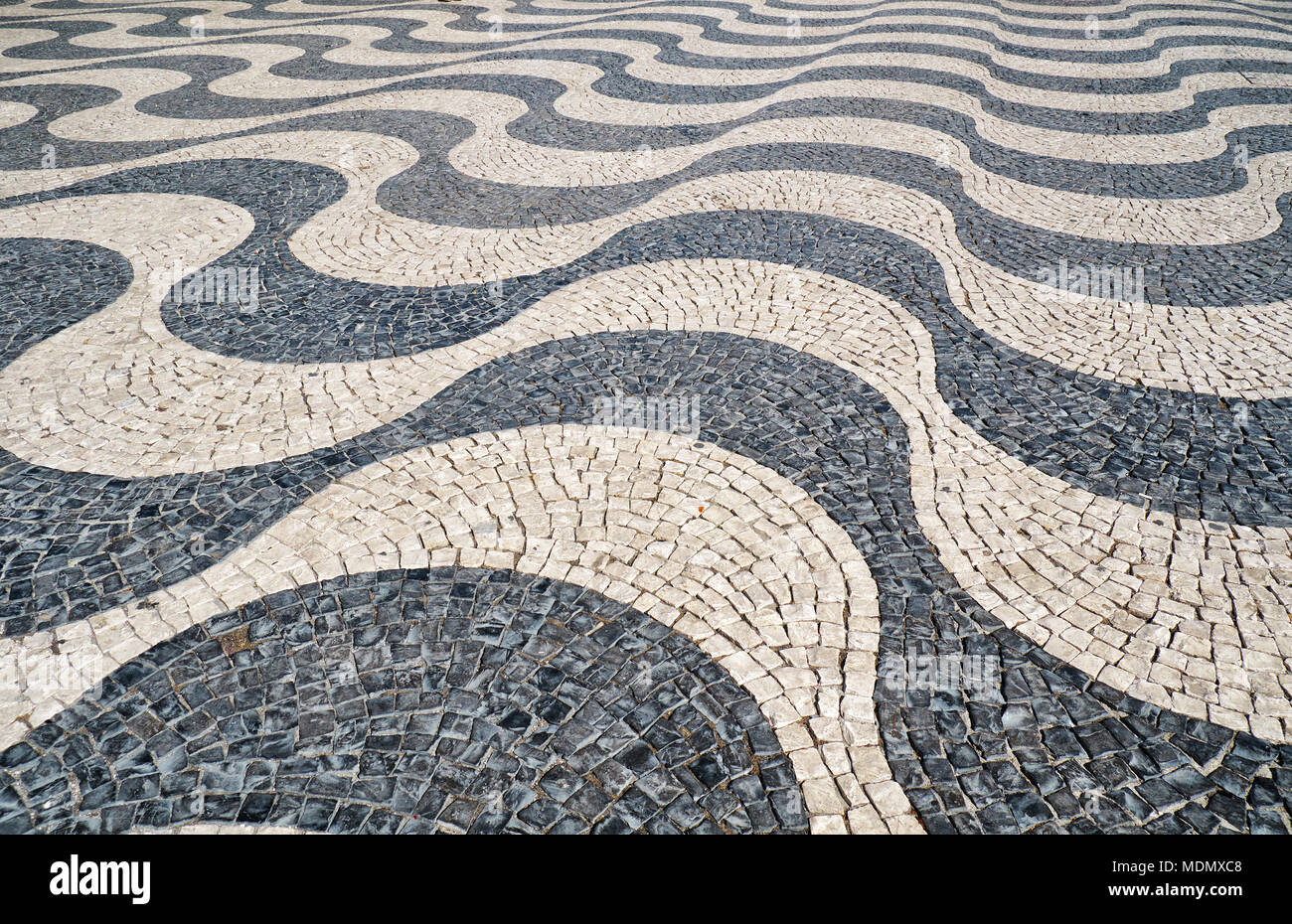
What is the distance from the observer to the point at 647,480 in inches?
204

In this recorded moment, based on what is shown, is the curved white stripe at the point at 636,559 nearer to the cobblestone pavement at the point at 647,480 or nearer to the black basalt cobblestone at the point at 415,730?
the cobblestone pavement at the point at 647,480

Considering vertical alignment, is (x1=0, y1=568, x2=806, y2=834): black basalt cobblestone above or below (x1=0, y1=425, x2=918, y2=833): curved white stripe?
below

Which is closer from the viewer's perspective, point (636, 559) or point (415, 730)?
point (415, 730)

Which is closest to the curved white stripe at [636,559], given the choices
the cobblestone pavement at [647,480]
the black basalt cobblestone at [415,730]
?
the cobblestone pavement at [647,480]

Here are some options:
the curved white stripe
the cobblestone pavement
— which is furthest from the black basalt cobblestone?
the curved white stripe

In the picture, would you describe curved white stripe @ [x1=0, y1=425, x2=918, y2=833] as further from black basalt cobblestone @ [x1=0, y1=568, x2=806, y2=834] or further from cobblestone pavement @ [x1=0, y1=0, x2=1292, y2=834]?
black basalt cobblestone @ [x1=0, y1=568, x2=806, y2=834]

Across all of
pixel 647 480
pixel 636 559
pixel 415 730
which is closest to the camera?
pixel 415 730

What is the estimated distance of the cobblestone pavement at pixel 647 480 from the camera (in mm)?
3613

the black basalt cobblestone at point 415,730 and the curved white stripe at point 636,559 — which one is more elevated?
the curved white stripe at point 636,559

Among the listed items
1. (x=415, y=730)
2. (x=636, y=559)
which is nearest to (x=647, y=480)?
(x=636, y=559)

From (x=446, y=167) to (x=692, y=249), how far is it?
3680 mm

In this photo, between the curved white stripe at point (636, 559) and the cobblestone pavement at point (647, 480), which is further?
the curved white stripe at point (636, 559)

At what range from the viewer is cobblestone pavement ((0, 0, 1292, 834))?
3.61m

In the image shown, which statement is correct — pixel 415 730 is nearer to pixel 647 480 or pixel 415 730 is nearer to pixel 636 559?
pixel 636 559
